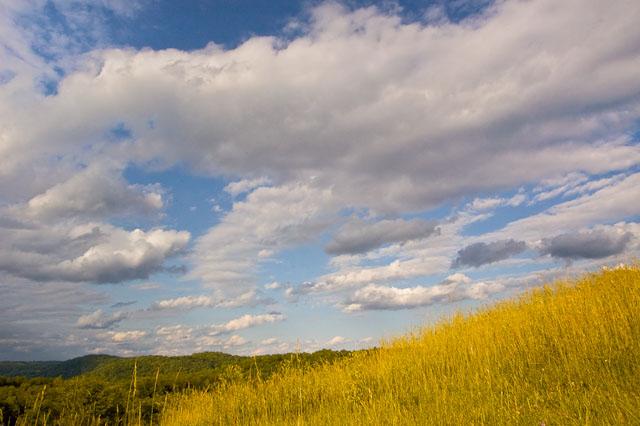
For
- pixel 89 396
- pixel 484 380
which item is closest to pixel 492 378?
pixel 484 380

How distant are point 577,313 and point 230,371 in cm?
1129

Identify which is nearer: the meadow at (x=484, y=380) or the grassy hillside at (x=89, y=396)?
the meadow at (x=484, y=380)

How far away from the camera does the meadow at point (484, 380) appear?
752cm

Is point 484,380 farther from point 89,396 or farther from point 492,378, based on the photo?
point 89,396

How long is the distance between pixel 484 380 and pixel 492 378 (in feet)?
0.63

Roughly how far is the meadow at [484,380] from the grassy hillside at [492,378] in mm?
34

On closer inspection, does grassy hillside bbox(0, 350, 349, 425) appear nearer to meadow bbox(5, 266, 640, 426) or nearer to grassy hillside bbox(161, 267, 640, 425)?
meadow bbox(5, 266, 640, 426)

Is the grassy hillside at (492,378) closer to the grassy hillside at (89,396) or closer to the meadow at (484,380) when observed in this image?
the meadow at (484,380)

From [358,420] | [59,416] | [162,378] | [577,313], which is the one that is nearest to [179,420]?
[59,416]

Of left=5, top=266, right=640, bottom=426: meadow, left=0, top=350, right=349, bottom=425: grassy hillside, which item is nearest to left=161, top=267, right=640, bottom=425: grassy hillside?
left=5, top=266, right=640, bottom=426: meadow

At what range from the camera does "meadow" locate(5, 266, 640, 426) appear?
7516mm

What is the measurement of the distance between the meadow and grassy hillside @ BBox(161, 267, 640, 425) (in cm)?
3

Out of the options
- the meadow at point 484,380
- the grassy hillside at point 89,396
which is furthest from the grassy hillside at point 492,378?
the grassy hillside at point 89,396

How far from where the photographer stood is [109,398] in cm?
A: 1172
